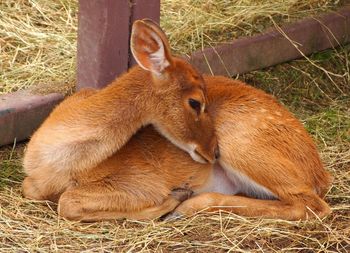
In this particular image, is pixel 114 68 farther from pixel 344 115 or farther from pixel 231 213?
pixel 344 115

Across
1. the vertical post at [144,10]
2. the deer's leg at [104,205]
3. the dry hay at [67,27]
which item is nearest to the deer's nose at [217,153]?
the deer's leg at [104,205]

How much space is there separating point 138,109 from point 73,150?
0.45m

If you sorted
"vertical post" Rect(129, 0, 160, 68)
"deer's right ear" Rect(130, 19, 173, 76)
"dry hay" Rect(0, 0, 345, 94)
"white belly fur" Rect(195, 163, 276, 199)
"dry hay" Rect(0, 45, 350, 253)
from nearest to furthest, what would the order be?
1. "dry hay" Rect(0, 45, 350, 253)
2. "deer's right ear" Rect(130, 19, 173, 76)
3. "white belly fur" Rect(195, 163, 276, 199)
4. "vertical post" Rect(129, 0, 160, 68)
5. "dry hay" Rect(0, 0, 345, 94)

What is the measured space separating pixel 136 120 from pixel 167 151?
1.17 feet

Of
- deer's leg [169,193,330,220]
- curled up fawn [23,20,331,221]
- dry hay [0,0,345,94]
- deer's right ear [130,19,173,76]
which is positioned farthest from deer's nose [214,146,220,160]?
dry hay [0,0,345,94]

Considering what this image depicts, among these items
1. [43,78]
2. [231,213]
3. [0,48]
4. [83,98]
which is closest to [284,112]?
[231,213]

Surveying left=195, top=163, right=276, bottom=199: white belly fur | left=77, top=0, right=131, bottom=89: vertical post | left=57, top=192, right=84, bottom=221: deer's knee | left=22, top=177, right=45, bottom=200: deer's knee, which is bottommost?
left=195, top=163, right=276, bottom=199: white belly fur

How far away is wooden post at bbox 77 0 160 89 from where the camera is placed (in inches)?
286

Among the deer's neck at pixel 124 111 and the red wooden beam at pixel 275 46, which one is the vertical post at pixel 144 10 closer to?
the red wooden beam at pixel 275 46

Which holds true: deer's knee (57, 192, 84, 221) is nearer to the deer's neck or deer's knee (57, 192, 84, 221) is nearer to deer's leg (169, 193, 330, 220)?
the deer's neck

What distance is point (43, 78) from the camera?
7.99 metres

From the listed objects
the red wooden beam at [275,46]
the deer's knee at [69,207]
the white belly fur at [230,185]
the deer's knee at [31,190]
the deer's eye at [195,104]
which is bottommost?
the white belly fur at [230,185]

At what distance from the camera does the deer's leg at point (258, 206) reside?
6590mm

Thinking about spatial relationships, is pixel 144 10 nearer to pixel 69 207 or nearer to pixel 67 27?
pixel 67 27
